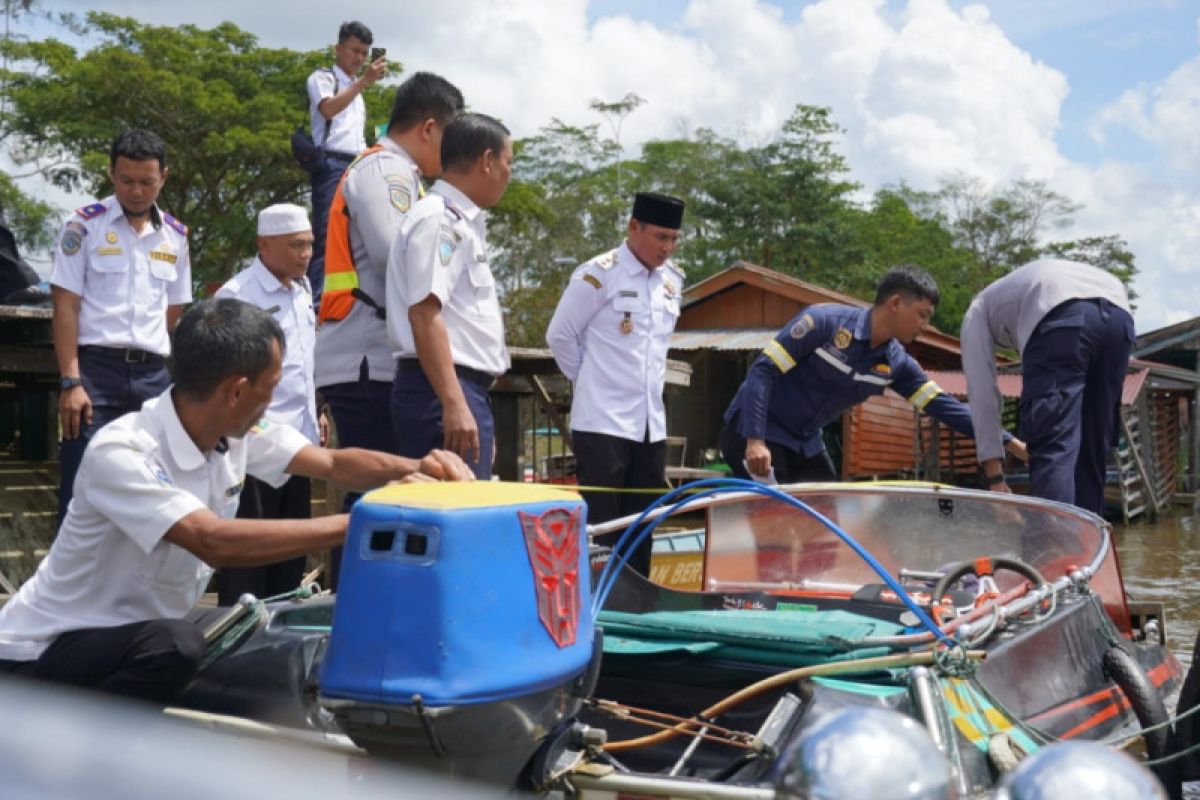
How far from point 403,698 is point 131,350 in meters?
3.22

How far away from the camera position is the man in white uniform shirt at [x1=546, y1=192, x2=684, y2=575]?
17.4 ft

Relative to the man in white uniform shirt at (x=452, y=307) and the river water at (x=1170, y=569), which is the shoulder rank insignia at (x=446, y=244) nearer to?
the man in white uniform shirt at (x=452, y=307)

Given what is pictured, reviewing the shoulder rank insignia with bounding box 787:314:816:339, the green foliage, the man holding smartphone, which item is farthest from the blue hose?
the green foliage

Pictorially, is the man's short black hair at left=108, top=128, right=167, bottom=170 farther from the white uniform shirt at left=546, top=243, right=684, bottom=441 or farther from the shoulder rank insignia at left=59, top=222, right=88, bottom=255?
the white uniform shirt at left=546, top=243, right=684, bottom=441

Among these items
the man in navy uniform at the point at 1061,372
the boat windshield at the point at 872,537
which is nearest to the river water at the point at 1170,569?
the man in navy uniform at the point at 1061,372

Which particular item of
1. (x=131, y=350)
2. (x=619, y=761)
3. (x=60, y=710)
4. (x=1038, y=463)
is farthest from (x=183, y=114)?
(x=60, y=710)

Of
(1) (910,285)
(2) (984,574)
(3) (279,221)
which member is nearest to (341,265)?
(3) (279,221)

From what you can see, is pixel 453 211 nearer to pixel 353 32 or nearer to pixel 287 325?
pixel 287 325

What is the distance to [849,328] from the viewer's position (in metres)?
5.50

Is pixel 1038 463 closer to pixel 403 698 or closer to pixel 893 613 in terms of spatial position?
pixel 893 613

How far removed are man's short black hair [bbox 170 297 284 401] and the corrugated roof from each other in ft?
49.7

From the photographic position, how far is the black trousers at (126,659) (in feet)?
8.60

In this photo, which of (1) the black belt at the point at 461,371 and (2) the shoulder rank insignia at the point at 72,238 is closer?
(1) the black belt at the point at 461,371

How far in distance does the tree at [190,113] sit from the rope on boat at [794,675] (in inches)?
755
